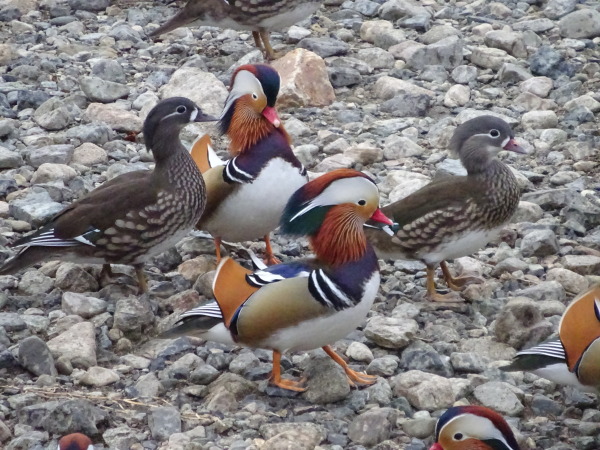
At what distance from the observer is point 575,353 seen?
4031mm

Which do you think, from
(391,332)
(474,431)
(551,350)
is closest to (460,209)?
(391,332)

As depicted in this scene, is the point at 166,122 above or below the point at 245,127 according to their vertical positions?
above

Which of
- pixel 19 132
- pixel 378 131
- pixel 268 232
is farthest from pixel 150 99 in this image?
pixel 268 232

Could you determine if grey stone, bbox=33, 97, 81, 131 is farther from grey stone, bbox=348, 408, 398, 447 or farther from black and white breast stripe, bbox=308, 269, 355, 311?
grey stone, bbox=348, 408, 398, 447

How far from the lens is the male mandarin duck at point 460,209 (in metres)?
5.21

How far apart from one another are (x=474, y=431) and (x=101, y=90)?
4.35 metres

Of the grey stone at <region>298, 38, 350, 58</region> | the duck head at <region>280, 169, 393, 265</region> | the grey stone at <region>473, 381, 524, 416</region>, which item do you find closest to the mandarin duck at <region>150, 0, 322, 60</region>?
the grey stone at <region>298, 38, 350, 58</region>

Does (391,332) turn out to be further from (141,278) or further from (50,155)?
(50,155)

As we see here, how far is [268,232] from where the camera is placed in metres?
5.55

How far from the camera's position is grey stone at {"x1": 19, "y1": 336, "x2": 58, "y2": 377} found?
4.52 m

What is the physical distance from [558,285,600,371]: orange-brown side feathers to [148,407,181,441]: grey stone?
1399mm

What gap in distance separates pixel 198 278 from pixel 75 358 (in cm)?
92

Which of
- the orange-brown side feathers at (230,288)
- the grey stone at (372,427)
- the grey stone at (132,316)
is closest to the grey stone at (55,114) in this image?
the grey stone at (132,316)

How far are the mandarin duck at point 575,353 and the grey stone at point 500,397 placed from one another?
0.69 ft
